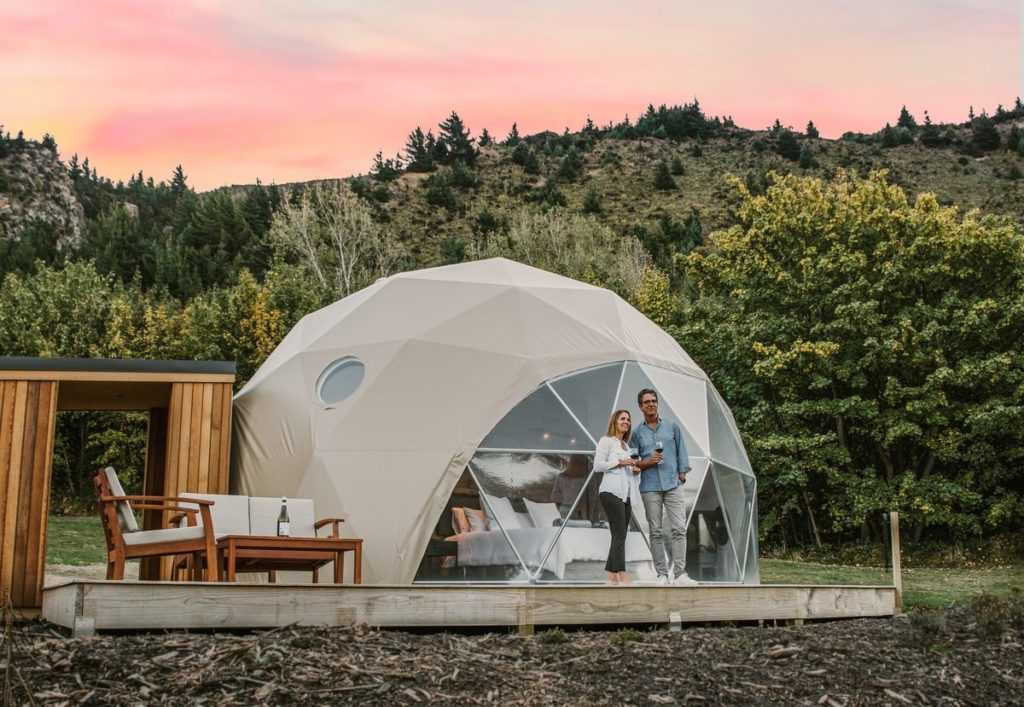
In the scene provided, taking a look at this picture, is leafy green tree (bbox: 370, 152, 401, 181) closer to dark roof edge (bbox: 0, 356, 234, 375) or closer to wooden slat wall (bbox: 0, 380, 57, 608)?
dark roof edge (bbox: 0, 356, 234, 375)

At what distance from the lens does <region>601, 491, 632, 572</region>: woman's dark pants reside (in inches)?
386

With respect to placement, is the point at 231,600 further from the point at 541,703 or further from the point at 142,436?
the point at 142,436

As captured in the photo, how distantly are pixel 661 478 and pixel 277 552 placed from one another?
3608 millimetres

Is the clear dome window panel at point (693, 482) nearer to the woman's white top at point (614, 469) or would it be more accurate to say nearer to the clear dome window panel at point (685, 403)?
the clear dome window panel at point (685, 403)

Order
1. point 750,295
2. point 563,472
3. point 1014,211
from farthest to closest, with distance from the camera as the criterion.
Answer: point 1014,211 → point 750,295 → point 563,472

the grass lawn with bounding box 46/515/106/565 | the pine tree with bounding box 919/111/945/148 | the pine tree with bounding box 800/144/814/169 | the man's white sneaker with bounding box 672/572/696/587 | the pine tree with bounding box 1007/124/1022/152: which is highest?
the pine tree with bounding box 919/111/945/148

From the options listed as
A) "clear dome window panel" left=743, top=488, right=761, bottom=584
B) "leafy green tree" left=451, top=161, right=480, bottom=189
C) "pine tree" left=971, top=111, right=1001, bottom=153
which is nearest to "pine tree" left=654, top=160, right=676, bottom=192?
"leafy green tree" left=451, top=161, right=480, bottom=189

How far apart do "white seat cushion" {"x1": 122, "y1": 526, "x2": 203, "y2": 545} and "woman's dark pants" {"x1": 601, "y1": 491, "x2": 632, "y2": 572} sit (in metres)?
3.64

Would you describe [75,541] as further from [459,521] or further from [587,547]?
[587,547]

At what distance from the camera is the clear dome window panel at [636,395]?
1084cm

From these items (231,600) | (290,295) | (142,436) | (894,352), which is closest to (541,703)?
(231,600)

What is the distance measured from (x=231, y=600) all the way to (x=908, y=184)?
5914 cm

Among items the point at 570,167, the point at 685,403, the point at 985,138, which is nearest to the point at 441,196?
the point at 570,167

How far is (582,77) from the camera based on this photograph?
60.6ft
